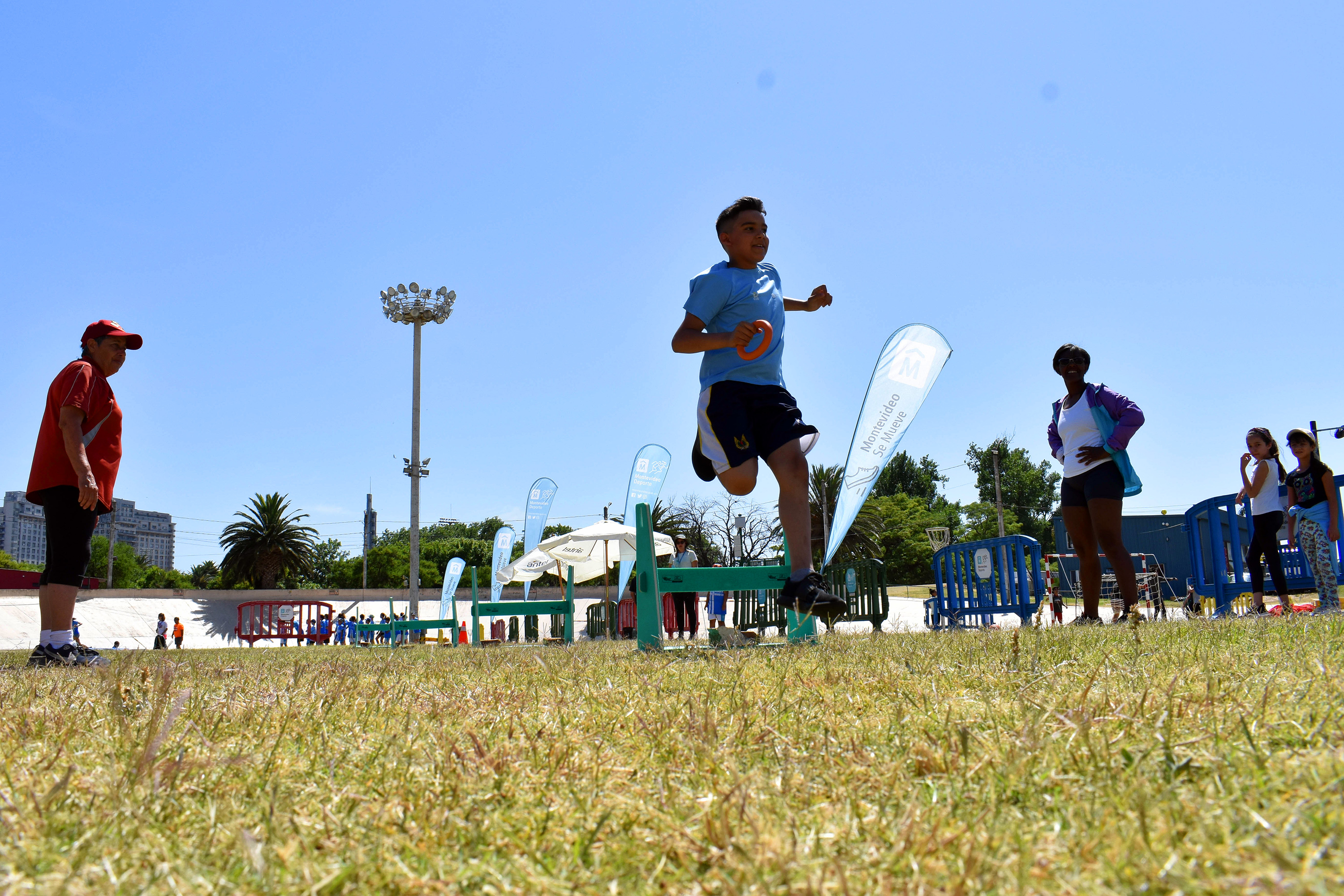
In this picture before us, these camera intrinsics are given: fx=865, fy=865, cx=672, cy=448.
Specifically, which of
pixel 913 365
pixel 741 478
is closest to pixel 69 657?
pixel 741 478

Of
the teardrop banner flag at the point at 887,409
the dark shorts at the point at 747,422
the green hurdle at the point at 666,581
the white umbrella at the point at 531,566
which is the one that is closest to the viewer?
the dark shorts at the point at 747,422

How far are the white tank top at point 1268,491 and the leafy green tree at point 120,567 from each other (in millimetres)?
85617

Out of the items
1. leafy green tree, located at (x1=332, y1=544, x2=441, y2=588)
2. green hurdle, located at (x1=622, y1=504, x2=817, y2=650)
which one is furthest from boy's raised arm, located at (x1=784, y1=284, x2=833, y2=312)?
leafy green tree, located at (x1=332, y1=544, x2=441, y2=588)

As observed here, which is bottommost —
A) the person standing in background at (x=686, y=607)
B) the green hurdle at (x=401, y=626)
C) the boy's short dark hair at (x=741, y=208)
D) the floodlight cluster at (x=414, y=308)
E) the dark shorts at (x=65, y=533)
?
the green hurdle at (x=401, y=626)

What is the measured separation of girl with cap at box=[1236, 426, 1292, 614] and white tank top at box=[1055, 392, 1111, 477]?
2.49m

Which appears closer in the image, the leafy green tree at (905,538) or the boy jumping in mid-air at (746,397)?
the boy jumping in mid-air at (746,397)

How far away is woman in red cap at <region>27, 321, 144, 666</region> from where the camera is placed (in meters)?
4.43

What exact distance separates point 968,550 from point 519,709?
9.68 metres

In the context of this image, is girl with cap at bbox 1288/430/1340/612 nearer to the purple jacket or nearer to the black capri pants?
the black capri pants

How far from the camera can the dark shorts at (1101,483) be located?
19.5 feet

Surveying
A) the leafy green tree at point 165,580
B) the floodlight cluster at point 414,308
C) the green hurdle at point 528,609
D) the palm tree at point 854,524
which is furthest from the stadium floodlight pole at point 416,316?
the leafy green tree at point 165,580

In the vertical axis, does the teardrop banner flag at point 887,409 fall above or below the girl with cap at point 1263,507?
above

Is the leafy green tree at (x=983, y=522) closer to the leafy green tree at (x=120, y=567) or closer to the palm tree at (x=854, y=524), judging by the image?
the palm tree at (x=854, y=524)

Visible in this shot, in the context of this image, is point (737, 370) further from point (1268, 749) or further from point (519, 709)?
point (1268, 749)
